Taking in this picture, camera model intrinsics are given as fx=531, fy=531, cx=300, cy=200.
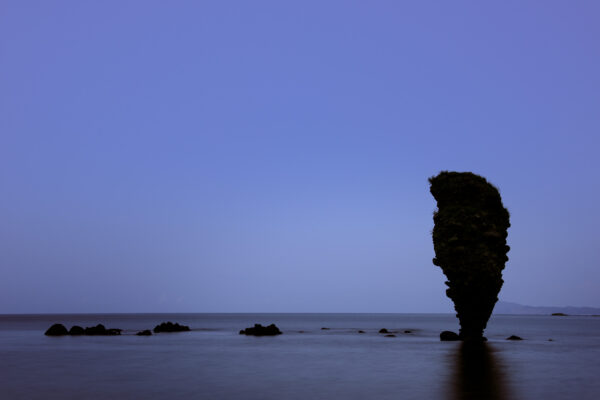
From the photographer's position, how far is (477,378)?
30875mm

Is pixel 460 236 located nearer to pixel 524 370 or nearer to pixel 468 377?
pixel 524 370

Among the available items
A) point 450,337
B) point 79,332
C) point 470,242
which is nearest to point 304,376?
point 470,242

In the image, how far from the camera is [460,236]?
58125 mm

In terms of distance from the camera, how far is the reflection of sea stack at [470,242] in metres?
57.7

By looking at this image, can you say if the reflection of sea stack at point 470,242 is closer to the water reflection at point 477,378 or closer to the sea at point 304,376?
the sea at point 304,376

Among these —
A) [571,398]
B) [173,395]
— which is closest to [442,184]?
[571,398]

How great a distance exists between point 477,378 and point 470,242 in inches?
1131

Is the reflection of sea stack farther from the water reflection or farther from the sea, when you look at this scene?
the water reflection

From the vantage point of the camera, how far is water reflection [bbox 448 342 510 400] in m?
25.3

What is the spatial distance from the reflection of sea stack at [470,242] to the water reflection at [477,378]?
39.7 ft

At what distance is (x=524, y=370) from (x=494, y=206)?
26.5 meters

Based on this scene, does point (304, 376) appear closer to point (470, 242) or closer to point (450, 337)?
point (470, 242)

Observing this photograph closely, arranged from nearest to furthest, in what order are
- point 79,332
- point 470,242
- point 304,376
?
point 304,376, point 470,242, point 79,332

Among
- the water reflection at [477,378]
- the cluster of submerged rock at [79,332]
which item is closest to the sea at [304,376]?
the water reflection at [477,378]
